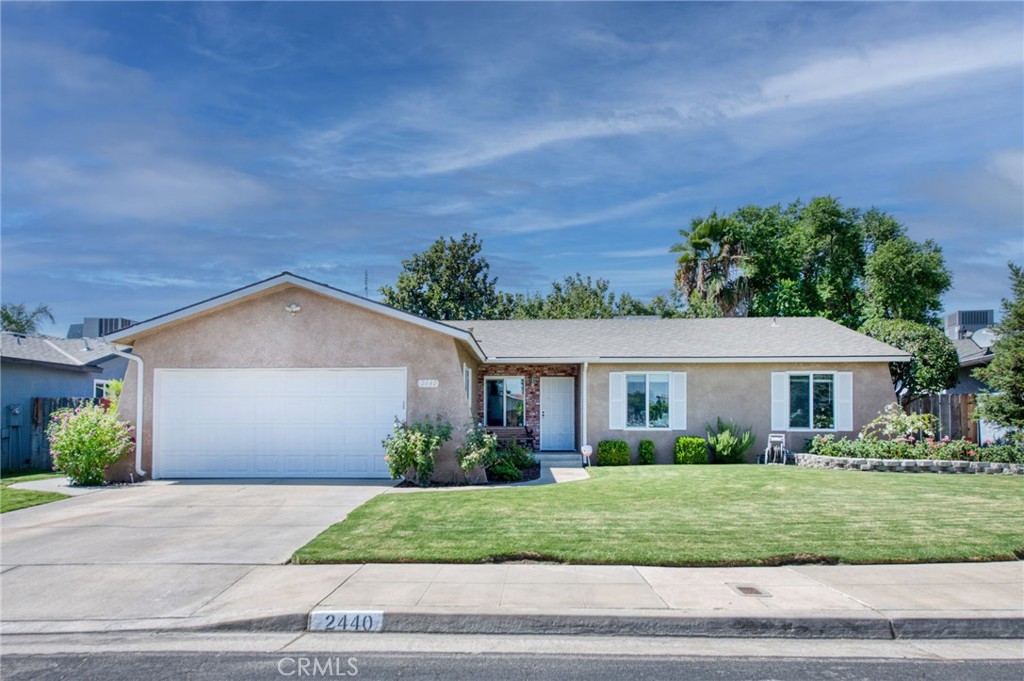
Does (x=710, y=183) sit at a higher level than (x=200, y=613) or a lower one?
higher

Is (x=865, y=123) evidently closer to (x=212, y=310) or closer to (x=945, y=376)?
(x=945, y=376)

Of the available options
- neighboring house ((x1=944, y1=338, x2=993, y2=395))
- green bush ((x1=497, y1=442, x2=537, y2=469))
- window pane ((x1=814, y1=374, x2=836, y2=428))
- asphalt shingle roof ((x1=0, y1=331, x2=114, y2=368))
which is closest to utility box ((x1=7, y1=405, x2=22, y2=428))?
asphalt shingle roof ((x1=0, y1=331, x2=114, y2=368))

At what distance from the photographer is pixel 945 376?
76.4 feet

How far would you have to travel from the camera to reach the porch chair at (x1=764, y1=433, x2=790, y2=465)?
1930cm

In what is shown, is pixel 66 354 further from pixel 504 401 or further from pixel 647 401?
pixel 647 401

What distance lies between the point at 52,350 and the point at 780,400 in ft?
74.6

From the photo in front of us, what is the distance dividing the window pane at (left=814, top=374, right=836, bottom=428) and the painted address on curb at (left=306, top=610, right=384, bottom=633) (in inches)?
659

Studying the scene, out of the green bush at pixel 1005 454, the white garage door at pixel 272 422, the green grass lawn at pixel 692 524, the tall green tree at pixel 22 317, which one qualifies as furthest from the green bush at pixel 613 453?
the tall green tree at pixel 22 317

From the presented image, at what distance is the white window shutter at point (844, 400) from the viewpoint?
64.7 feet

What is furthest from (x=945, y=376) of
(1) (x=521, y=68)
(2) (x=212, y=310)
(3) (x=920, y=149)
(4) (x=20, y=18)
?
(4) (x=20, y=18)

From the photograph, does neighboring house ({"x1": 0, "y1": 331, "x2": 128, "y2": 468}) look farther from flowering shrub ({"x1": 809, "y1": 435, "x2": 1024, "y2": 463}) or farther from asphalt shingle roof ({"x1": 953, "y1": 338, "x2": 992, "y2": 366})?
asphalt shingle roof ({"x1": 953, "y1": 338, "x2": 992, "y2": 366})

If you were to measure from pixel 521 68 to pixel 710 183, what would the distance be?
576 inches

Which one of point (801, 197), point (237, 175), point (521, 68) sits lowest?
point (237, 175)

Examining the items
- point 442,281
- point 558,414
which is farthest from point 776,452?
point 442,281
